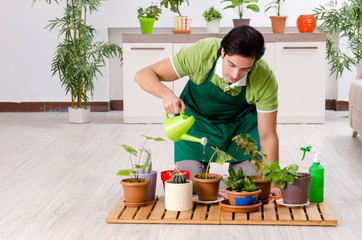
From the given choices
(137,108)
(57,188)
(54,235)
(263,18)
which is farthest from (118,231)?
(263,18)

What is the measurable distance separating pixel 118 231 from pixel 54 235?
0.24 meters

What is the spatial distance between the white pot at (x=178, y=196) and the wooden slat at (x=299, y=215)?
0.43 m

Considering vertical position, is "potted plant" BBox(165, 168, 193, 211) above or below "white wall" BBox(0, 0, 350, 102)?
below

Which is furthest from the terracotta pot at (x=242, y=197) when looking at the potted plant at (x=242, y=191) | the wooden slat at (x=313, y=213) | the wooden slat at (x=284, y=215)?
the wooden slat at (x=313, y=213)

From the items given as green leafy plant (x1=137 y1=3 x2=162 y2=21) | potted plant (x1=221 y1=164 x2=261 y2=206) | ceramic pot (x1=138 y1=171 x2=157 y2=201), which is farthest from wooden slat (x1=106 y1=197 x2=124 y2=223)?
green leafy plant (x1=137 y1=3 x2=162 y2=21)

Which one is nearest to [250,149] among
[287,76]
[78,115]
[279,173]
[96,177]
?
[279,173]

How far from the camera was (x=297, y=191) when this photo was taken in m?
2.29

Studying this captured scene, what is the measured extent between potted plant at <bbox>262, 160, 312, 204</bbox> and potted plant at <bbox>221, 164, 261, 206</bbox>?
0.08 meters

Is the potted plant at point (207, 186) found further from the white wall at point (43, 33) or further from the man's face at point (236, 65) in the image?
the white wall at point (43, 33)

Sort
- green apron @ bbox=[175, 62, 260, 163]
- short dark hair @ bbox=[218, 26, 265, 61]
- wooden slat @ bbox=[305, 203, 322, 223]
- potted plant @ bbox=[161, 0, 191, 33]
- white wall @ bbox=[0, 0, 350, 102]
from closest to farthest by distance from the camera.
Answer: short dark hair @ bbox=[218, 26, 265, 61], wooden slat @ bbox=[305, 203, 322, 223], green apron @ bbox=[175, 62, 260, 163], potted plant @ bbox=[161, 0, 191, 33], white wall @ bbox=[0, 0, 350, 102]

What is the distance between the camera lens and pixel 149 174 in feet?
7.95

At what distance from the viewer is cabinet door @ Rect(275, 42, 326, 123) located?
4.98 m

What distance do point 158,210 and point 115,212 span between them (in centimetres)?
18

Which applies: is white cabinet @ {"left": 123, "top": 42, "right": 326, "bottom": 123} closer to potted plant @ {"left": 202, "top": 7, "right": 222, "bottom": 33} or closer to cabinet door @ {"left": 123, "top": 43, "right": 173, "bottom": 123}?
cabinet door @ {"left": 123, "top": 43, "right": 173, "bottom": 123}
